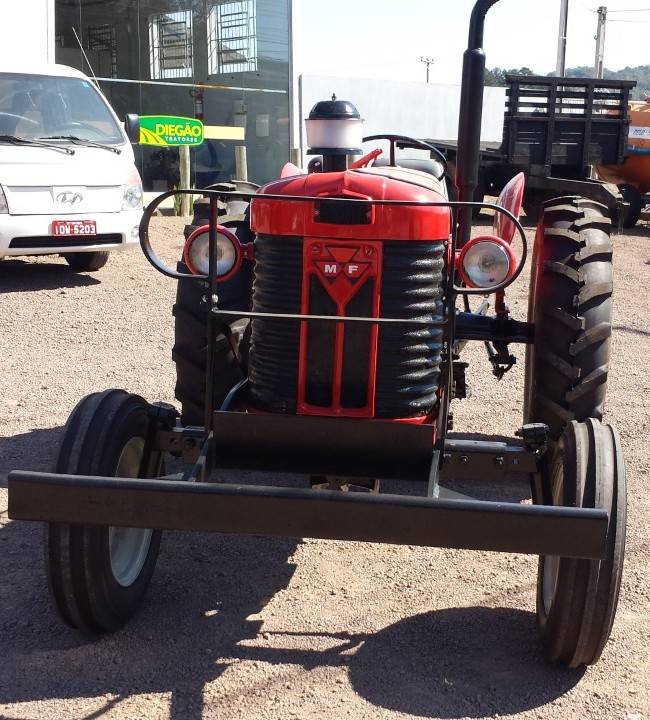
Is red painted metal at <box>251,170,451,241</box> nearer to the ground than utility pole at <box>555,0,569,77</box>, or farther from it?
nearer to the ground

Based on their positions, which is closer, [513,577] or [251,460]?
[251,460]

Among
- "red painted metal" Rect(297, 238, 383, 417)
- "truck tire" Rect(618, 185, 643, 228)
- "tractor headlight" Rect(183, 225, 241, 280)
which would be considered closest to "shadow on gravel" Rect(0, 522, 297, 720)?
"red painted metal" Rect(297, 238, 383, 417)

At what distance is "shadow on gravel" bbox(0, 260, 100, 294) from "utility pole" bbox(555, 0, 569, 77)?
60.2 ft

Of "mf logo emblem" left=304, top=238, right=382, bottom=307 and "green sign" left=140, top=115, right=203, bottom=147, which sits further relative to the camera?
"green sign" left=140, top=115, right=203, bottom=147

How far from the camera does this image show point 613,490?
9.88 feet

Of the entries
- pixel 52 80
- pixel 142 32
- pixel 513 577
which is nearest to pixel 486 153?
pixel 142 32

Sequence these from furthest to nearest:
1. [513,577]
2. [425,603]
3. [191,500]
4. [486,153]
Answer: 1. [486,153]
2. [513,577]
3. [425,603]
4. [191,500]

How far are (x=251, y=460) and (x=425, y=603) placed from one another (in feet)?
2.91

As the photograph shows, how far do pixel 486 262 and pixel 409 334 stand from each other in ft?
1.17

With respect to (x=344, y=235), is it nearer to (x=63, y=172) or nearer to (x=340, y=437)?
(x=340, y=437)

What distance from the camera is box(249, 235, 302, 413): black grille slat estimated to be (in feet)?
11.3

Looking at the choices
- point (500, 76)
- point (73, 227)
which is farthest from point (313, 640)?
point (500, 76)

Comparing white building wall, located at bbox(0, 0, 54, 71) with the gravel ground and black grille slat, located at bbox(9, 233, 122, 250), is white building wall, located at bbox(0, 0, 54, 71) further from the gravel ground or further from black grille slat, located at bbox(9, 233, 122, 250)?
the gravel ground

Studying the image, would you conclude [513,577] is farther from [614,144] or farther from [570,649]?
[614,144]
